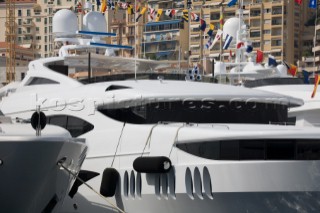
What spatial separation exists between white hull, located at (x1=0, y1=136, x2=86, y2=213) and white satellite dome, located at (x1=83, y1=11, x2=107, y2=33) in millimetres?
18691

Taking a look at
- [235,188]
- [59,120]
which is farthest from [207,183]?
[59,120]

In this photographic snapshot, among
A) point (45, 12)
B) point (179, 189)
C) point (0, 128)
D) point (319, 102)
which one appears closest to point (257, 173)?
point (179, 189)

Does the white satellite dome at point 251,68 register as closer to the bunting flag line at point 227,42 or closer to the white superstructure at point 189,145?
the bunting flag line at point 227,42

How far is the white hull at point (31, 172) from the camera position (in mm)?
14008

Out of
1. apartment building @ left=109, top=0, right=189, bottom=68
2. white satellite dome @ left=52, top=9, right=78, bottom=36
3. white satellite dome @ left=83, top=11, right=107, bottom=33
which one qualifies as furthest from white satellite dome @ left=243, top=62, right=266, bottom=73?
apartment building @ left=109, top=0, right=189, bottom=68

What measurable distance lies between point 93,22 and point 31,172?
19.8m

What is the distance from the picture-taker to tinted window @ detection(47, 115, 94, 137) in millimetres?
18797

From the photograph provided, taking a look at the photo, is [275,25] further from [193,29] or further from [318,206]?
[318,206]

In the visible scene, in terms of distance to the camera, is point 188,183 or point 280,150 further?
point 188,183

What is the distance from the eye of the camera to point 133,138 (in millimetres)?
17609

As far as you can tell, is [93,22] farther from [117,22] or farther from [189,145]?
[117,22]

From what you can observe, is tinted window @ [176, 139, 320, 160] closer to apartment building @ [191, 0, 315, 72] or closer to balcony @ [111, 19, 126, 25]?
apartment building @ [191, 0, 315, 72]

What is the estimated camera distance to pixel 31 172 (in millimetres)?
14312

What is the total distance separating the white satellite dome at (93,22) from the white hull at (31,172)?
736 inches
